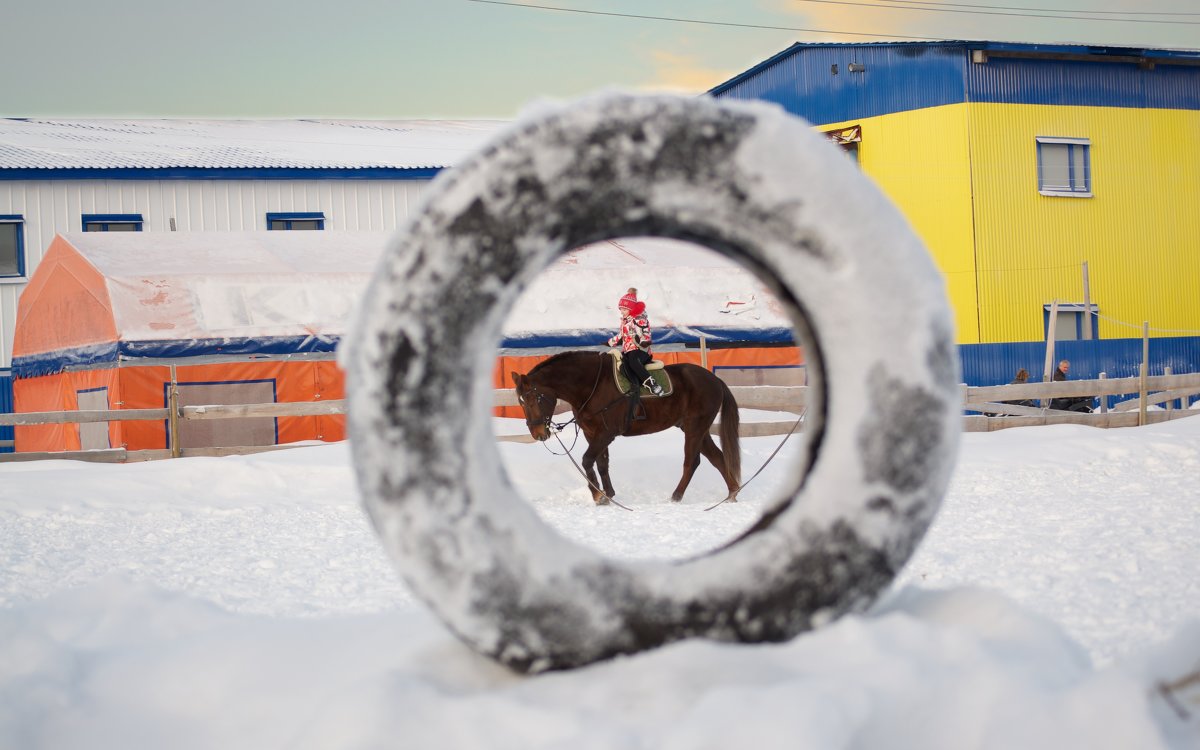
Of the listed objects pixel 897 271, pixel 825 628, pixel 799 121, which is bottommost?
pixel 825 628

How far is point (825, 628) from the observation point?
162 cm

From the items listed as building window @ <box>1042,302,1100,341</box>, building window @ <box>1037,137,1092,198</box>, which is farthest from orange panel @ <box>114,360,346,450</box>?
building window @ <box>1037,137,1092,198</box>

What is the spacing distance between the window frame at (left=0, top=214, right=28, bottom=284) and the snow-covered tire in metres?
17.7

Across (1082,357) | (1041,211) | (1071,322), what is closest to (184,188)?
(1041,211)

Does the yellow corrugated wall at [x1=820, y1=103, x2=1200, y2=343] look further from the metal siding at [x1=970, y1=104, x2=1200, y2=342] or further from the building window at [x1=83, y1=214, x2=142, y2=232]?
the building window at [x1=83, y1=214, x2=142, y2=232]

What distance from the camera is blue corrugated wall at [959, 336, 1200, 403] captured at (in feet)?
53.0

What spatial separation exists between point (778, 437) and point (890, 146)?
8.18 metres

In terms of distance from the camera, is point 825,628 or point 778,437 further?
point 778,437

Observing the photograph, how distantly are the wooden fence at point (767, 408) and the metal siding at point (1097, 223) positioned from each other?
4.71 metres

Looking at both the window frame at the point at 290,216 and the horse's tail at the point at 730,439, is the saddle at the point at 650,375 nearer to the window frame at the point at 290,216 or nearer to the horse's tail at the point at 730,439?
the horse's tail at the point at 730,439

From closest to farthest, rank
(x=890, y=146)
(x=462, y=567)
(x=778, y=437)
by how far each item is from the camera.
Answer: (x=462, y=567) < (x=778, y=437) < (x=890, y=146)

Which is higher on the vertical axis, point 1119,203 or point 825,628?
point 1119,203

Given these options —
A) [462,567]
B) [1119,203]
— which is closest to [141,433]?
[462,567]

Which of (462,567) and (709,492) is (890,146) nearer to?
(709,492)
